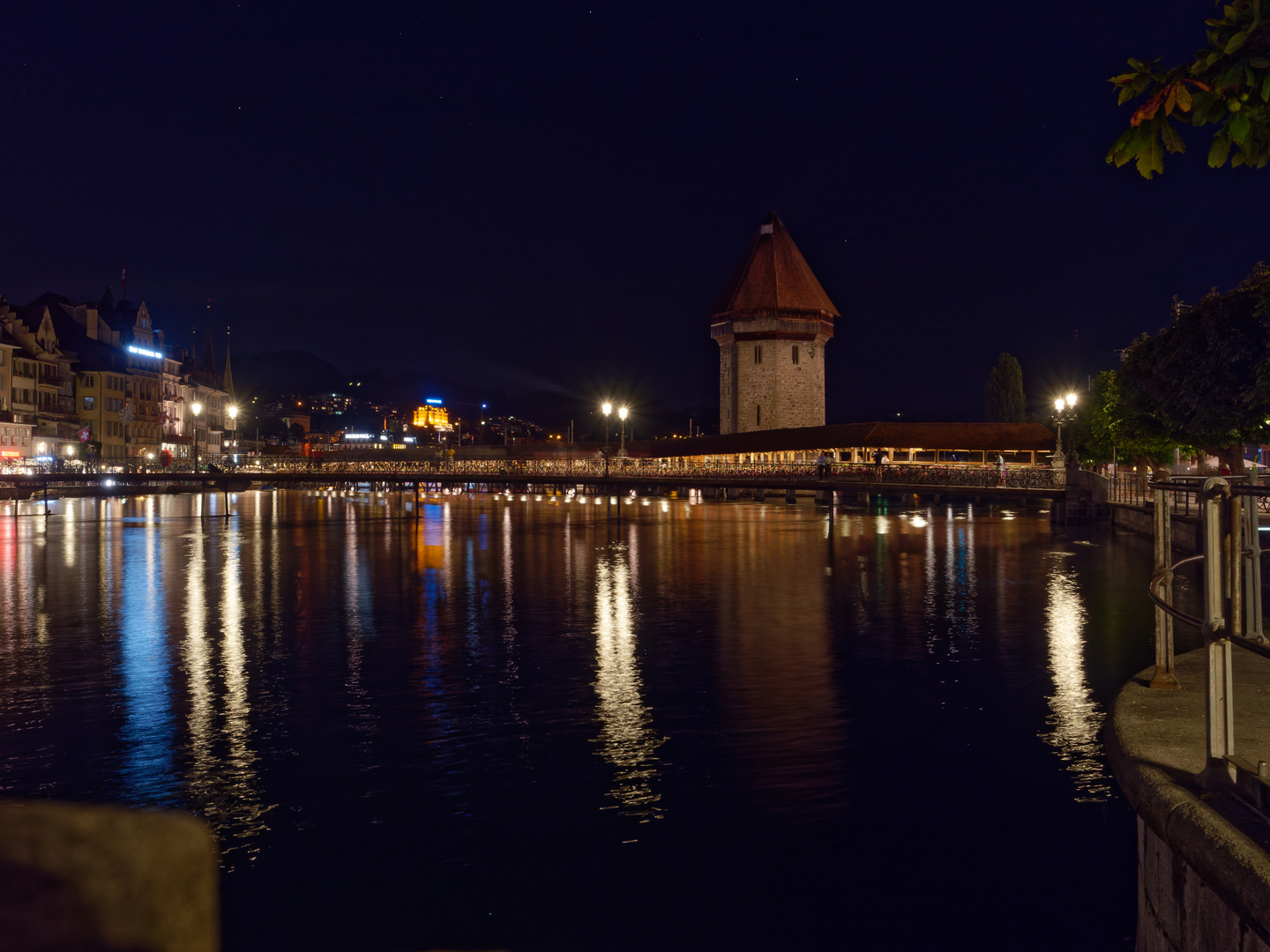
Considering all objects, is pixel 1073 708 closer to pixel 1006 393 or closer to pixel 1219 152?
pixel 1219 152

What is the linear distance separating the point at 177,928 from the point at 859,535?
1973 inches

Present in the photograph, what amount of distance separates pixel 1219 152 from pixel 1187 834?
3.63 m

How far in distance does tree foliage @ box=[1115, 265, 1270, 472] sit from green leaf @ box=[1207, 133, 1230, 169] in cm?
3386

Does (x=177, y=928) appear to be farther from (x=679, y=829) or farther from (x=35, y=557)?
(x=35, y=557)

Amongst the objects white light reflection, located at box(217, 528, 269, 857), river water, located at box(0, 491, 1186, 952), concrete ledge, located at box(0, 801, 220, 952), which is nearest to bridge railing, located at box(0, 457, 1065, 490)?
river water, located at box(0, 491, 1186, 952)

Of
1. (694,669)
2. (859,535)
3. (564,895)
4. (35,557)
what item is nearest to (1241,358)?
(859,535)

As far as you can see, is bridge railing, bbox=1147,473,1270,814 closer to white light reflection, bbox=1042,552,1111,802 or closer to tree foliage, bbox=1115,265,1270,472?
white light reflection, bbox=1042,552,1111,802

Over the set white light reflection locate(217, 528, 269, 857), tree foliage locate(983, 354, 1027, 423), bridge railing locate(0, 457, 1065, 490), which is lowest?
white light reflection locate(217, 528, 269, 857)

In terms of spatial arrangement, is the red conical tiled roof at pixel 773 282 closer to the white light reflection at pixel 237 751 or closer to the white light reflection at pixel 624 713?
the white light reflection at pixel 624 713

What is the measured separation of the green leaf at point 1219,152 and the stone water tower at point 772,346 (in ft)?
314

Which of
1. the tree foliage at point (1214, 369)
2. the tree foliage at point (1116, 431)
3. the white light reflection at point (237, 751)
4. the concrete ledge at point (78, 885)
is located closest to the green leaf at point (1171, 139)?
the concrete ledge at point (78, 885)

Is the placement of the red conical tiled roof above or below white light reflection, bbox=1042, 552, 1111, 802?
above

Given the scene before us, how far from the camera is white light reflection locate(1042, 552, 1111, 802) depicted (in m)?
12.5

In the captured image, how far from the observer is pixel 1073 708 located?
16.0 meters
